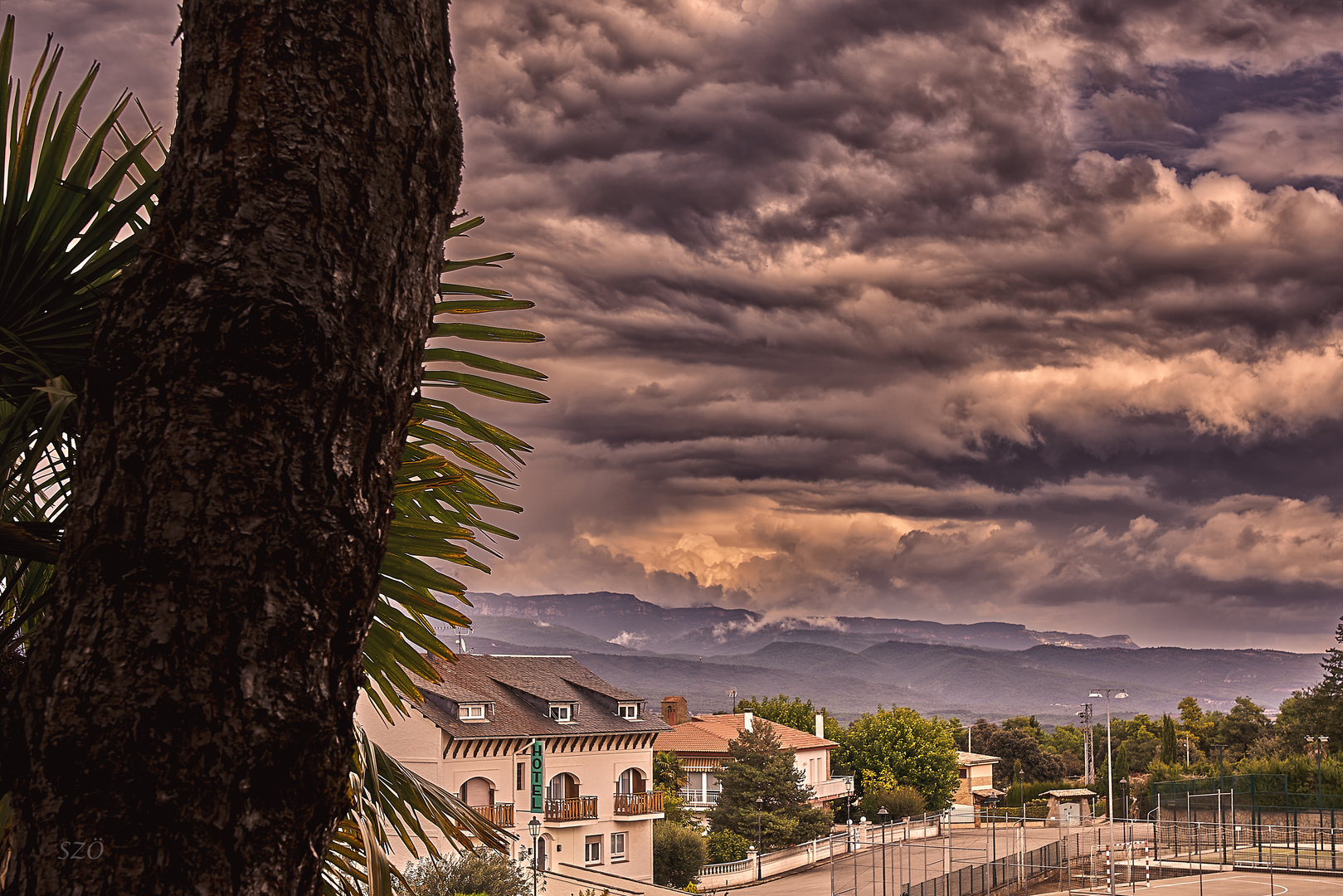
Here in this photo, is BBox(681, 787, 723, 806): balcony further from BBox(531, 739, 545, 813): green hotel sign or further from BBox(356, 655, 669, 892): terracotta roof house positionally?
BBox(531, 739, 545, 813): green hotel sign

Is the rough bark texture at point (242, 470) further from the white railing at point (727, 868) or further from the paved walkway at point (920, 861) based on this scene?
the white railing at point (727, 868)

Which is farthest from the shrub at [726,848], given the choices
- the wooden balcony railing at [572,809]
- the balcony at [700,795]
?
the balcony at [700,795]

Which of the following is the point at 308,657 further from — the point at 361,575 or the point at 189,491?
the point at 189,491

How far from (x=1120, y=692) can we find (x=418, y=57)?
71289 mm

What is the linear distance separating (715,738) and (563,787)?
30375mm

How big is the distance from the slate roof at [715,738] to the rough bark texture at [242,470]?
74271mm

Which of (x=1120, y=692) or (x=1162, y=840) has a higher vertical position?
(x=1120, y=692)

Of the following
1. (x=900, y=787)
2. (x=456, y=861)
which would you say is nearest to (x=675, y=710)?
(x=900, y=787)

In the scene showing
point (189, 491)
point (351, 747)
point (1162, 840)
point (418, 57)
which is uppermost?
point (418, 57)

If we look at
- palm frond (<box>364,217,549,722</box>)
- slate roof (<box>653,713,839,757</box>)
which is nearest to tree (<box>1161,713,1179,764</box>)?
slate roof (<box>653,713,839,757</box>)

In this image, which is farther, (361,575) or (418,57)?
(418,57)

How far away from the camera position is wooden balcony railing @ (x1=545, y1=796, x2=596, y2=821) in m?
50.1

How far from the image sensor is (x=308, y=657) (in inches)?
75.7

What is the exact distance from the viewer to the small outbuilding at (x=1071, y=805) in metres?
83.4
